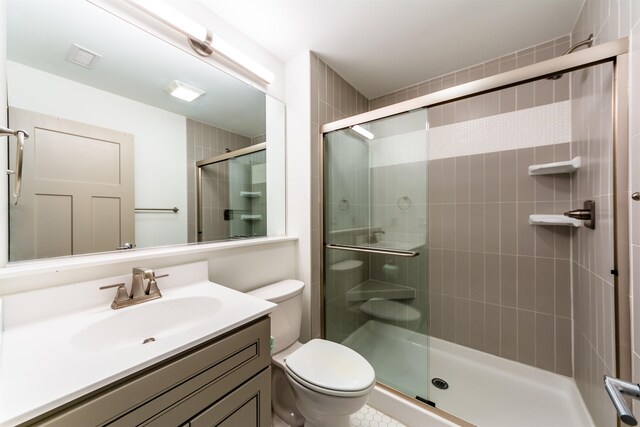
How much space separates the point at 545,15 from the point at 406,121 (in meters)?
0.95

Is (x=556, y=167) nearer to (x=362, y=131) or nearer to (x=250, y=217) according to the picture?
(x=362, y=131)

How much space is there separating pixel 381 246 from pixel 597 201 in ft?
3.44

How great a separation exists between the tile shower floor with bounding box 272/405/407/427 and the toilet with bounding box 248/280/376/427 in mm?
35

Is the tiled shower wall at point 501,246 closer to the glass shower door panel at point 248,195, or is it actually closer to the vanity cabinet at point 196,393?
the glass shower door panel at point 248,195

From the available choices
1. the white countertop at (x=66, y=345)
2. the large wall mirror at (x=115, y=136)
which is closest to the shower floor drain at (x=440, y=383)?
the white countertop at (x=66, y=345)

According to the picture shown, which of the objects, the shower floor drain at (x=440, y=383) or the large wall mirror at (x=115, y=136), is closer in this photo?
the large wall mirror at (x=115, y=136)

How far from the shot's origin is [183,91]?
131 cm

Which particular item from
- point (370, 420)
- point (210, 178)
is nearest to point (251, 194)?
point (210, 178)

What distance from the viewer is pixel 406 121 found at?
4.66 ft

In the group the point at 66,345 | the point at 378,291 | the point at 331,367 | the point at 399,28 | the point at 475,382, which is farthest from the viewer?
the point at 378,291

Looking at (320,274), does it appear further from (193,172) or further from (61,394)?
(61,394)

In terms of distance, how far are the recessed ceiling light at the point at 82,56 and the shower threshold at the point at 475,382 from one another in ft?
7.20

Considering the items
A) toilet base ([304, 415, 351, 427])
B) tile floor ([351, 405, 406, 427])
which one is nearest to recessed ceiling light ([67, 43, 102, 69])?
toilet base ([304, 415, 351, 427])

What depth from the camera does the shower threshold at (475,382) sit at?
1.28m
